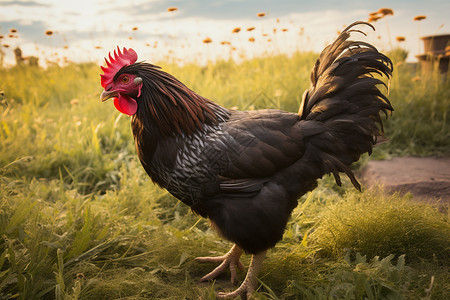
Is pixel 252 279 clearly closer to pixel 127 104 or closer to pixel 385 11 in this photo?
pixel 127 104

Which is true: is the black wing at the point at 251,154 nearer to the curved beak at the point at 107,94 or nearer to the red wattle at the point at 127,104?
the red wattle at the point at 127,104

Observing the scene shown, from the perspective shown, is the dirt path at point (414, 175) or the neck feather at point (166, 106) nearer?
the neck feather at point (166, 106)

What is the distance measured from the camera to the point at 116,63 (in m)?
2.71

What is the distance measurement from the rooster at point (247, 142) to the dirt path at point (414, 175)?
1.73m

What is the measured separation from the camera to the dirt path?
4.16 m

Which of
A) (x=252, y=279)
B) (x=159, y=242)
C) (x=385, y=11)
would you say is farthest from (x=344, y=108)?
(x=385, y=11)

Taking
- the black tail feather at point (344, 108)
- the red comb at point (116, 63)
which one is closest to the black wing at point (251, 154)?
the black tail feather at point (344, 108)

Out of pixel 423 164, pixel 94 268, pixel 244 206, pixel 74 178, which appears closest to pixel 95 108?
pixel 74 178

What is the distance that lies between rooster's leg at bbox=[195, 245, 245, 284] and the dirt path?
1.98 m

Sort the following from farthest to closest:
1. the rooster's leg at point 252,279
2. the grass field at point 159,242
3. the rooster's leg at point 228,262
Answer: the rooster's leg at point 228,262 → the rooster's leg at point 252,279 → the grass field at point 159,242

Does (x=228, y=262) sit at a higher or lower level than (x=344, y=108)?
lower

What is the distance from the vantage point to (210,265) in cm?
336

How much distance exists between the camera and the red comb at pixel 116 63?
8.77ft

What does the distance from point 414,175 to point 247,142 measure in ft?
10.7
